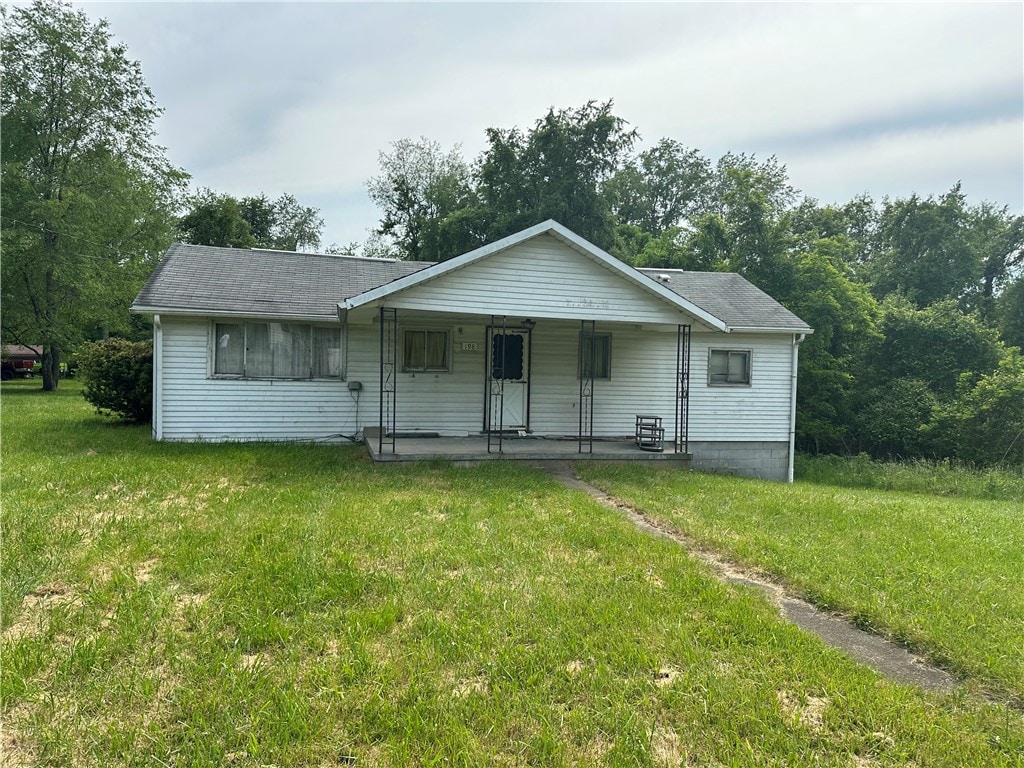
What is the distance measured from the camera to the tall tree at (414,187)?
3306 cm

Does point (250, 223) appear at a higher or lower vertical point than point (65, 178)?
higher

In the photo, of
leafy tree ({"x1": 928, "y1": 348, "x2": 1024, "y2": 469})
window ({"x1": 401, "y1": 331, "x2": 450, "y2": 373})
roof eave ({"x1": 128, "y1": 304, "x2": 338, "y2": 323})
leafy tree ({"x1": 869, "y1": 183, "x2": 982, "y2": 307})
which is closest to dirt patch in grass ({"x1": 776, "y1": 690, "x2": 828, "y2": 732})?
window ({"x1": 401, "y1": 331, "x2": 450, "y2": 373})

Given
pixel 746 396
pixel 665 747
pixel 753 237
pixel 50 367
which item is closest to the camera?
pixel 665 747

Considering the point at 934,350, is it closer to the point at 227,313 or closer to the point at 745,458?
the point at 745,458

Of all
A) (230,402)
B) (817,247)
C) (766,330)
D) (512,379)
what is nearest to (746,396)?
(766,330)

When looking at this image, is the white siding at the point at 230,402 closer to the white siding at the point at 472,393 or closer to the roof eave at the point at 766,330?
the white siding at the point at 472,393

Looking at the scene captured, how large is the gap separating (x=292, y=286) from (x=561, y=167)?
18706mm

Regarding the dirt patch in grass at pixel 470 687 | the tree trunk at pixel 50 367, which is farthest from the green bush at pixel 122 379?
the tree trunk at pixel 50 367

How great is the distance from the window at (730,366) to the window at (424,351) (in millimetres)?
6042

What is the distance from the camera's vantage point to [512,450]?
33.6 ft

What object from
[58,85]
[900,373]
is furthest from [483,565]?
[58,85]

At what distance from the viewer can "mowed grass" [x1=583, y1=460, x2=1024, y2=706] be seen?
3596mm

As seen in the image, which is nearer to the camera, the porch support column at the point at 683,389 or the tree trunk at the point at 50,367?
the porch support column at the point at 683,389

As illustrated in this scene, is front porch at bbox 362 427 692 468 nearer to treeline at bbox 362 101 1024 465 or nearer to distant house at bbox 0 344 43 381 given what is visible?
treeline at bbox 362 101 1024 465
